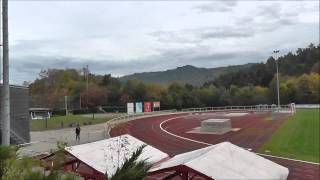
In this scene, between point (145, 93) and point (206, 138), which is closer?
point (206, 138)

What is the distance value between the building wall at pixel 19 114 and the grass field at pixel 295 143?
21.3m

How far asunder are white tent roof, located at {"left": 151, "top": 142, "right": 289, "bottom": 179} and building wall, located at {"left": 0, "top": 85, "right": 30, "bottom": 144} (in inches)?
1066

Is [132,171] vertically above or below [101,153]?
above

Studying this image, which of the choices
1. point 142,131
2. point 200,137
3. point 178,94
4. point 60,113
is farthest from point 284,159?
point 178,94

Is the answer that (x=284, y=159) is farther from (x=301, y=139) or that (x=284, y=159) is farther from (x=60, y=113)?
(x=60, y=113)

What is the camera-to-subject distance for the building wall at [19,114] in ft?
137

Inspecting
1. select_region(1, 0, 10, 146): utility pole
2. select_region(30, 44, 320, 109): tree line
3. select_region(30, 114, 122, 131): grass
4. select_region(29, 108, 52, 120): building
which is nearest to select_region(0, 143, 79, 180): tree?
select_region(1, 0, 10, 146): utility pole

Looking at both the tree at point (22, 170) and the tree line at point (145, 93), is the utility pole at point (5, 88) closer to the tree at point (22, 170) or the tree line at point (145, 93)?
the tree at point (22, 170)

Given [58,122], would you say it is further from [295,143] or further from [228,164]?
[228,164]

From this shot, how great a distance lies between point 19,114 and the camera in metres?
44.4

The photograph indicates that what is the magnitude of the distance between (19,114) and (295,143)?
26194 millimetres

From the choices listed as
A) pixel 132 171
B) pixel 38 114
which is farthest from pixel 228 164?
pixel 38 114

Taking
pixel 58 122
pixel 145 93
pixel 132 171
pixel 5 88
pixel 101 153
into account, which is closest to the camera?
pixel 132 171

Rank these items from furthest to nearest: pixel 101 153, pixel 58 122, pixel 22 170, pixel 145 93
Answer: pixel 145 93 < pixel 58 122 < pixel 101 153 < pixel 22 170
